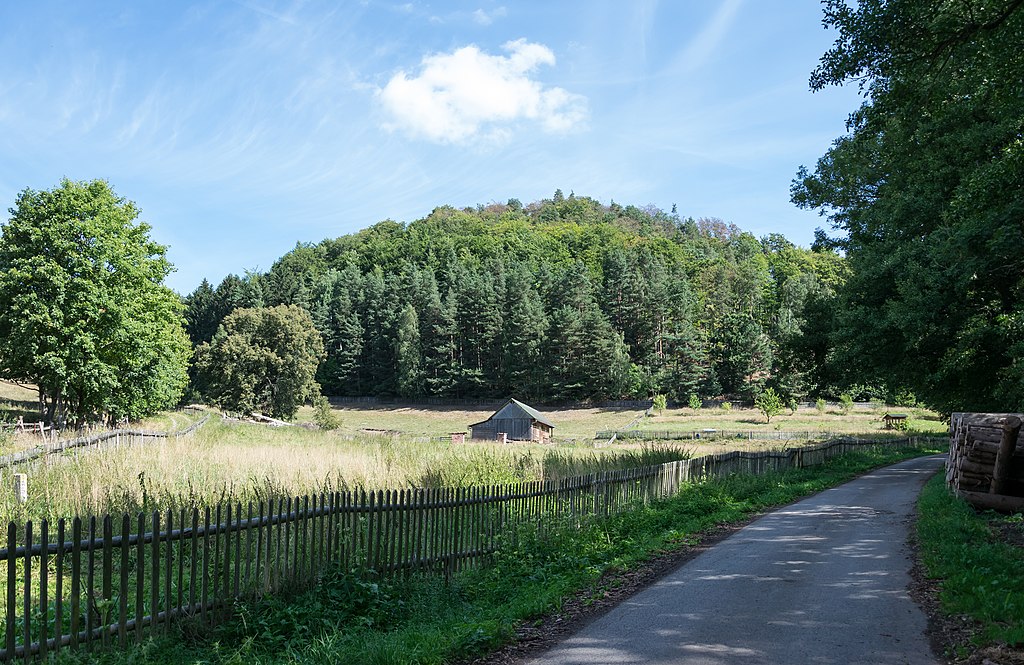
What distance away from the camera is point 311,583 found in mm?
7602

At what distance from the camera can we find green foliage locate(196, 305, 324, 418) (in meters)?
69.6

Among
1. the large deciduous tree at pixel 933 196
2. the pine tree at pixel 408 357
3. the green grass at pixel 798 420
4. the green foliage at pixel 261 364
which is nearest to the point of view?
the large deciduous tree at pixel 933 196

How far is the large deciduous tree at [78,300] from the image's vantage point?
31.3 meters

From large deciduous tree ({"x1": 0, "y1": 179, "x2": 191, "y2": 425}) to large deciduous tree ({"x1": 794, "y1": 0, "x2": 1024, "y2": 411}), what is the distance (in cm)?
3246

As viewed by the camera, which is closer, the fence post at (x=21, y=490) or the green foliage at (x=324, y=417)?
the fence post at (x=21, y=490)

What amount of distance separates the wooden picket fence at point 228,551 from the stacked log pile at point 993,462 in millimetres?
8174

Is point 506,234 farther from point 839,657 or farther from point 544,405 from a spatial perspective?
point 839,657

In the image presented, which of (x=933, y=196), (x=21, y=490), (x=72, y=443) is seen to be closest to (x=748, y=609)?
(x=21, y=490)

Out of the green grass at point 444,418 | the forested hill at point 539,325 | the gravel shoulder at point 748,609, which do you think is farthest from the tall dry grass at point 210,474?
the forested hill at point 539,325

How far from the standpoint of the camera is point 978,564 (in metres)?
9.28

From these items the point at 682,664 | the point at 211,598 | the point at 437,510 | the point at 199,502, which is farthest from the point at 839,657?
the point at 199,502

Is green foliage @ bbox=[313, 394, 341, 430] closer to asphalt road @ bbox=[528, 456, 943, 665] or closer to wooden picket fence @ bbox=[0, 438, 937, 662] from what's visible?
wooden picket fence @ bbox=[0, 438, 937, 662]

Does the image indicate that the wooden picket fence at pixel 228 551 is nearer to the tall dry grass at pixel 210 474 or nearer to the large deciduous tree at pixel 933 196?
the tall dry grass at pixel 210 474

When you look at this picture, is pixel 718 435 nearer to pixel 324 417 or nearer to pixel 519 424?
pixel 519 424
